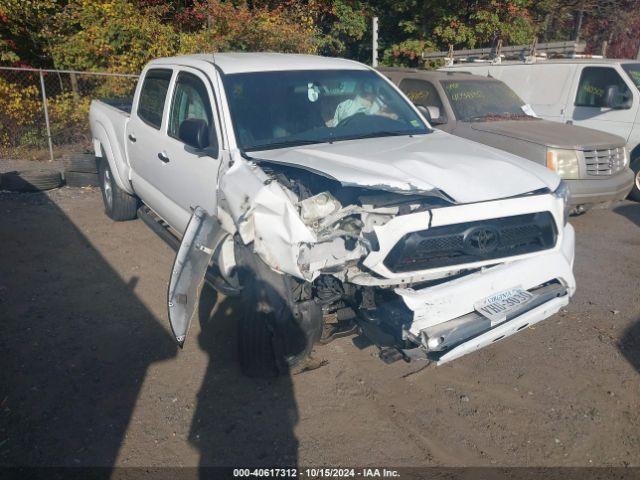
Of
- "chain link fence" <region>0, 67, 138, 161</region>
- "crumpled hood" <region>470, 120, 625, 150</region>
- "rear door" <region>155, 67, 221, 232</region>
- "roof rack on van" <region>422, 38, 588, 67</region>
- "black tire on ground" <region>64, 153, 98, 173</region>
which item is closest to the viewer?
"rear door" <region>155, 67, 221, 232</region>

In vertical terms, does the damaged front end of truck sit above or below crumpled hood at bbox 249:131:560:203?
below

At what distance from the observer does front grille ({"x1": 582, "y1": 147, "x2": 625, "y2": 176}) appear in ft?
22.1

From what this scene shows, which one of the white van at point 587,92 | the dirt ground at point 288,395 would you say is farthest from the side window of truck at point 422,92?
the dirt ground at point 288,395

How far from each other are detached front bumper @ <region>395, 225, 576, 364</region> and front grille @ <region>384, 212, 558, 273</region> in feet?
0.32

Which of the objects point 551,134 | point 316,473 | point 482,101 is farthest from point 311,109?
point 482,101

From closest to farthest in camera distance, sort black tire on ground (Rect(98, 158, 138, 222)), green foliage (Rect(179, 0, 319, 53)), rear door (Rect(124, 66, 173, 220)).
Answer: rear door (Rect(124, 66, 173, 220)) < black tire on ground (Rect(98, 158, 138, 222)) < green foliage (Rect(179, 0, 319, 53))

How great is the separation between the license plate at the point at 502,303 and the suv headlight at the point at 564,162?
3.59 meters

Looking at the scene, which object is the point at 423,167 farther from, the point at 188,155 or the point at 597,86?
the point at 597,86

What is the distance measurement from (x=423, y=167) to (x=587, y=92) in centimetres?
645

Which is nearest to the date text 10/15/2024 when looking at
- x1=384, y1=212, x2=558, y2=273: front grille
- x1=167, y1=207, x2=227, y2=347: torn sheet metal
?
x1=167, y1=207, x2=227, y2=347: torn sheet metal

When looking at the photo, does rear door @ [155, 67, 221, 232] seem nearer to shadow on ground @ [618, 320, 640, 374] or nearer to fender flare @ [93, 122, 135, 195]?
fender flare @ [93, 122, 135, 195]

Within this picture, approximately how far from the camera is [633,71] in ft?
27.4

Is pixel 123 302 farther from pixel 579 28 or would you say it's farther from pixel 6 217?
pixel 579 28

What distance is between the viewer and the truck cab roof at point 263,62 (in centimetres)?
451
